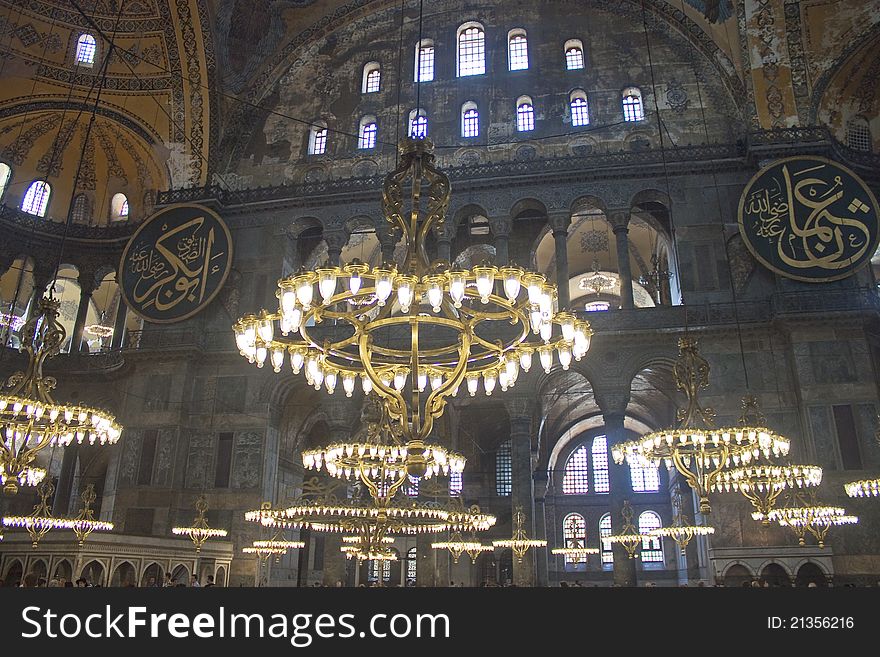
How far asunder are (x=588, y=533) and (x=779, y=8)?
15.6 meters

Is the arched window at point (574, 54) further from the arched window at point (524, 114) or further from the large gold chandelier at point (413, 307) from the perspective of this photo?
the large gold chandelier at point (413, 307)

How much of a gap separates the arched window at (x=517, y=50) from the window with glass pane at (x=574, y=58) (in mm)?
927

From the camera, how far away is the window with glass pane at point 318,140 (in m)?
15.8

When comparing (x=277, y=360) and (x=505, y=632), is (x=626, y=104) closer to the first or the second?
(x=277, y=360)

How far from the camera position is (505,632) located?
6.30 ft

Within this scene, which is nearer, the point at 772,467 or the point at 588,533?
the point at 772,467

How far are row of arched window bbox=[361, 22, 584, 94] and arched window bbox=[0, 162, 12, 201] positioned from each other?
8.85 m

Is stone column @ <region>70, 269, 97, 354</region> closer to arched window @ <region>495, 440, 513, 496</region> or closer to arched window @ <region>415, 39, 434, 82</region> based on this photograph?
arched window @ <region>415, 39, 434, 82</region>

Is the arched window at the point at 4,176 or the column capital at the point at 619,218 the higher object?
the arched window at the point at 4,176

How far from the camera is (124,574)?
10375mm

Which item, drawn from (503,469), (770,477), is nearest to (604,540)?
(503,469)

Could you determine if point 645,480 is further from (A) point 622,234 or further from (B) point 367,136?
(B) point 367,136

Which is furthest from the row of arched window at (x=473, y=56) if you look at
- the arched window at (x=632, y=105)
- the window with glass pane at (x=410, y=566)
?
the window with glass pane at (x=410, y=566)

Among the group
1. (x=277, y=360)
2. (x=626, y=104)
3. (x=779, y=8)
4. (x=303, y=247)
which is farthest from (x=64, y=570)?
(x=779, y=8)
